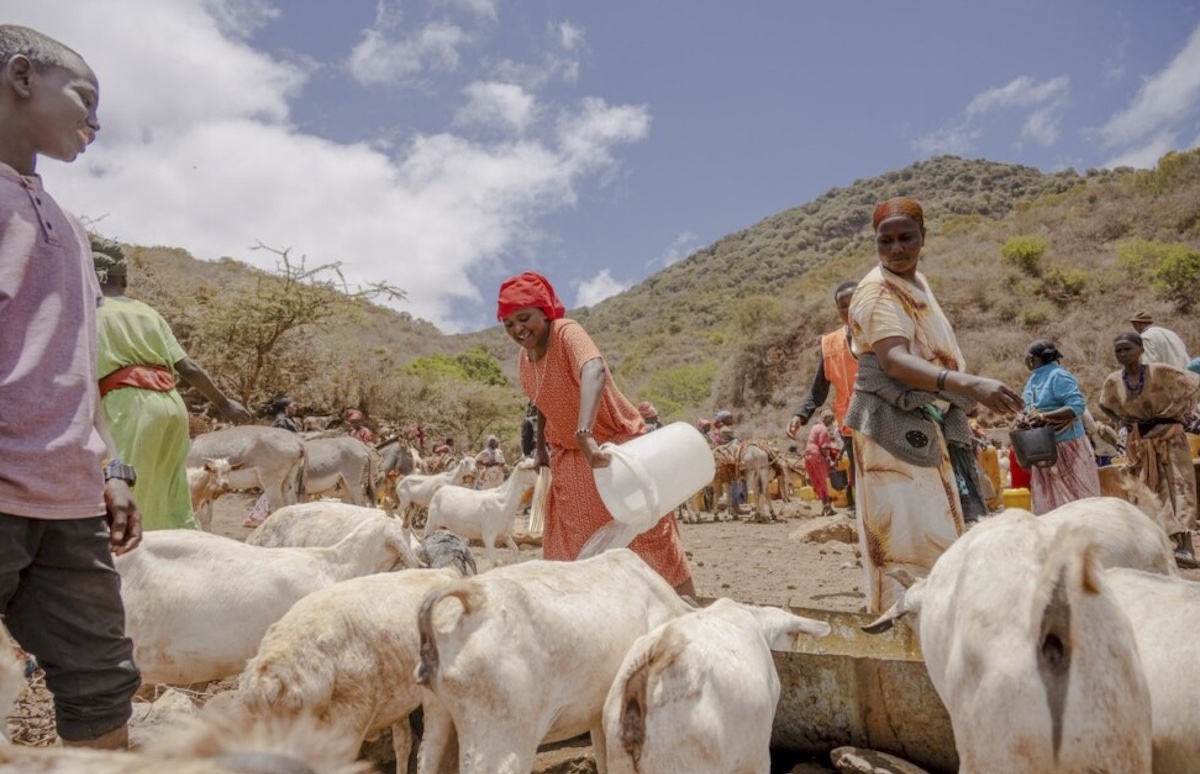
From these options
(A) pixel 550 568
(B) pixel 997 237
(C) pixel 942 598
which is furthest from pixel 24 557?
(B) pixel 997 237

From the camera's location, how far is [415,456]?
18.0 meters

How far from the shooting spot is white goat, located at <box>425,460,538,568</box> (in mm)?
10617

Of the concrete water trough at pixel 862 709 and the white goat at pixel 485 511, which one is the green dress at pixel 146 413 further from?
the white goat at pixel 485 511

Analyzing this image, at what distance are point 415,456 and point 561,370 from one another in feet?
48.1

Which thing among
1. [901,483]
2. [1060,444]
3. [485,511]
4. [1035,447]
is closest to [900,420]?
[901,483]

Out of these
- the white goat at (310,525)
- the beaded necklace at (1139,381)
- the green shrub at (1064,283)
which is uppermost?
the green shrub at (1064,283)

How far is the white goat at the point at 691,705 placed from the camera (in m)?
2.12

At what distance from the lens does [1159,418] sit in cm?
778

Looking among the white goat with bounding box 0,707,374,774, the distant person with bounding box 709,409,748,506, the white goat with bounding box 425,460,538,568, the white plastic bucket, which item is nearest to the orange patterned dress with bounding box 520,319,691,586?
the white plastic bucket

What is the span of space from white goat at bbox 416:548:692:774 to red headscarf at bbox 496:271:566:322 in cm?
144

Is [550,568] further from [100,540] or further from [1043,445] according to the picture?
[1043,445]

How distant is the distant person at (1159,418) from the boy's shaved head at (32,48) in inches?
325

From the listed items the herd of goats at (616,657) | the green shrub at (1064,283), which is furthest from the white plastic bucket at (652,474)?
the green shrub at (1064,283)

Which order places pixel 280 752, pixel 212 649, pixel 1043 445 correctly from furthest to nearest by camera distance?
pixel 1043 445 < pixel 212 649 < pixel 280 752
